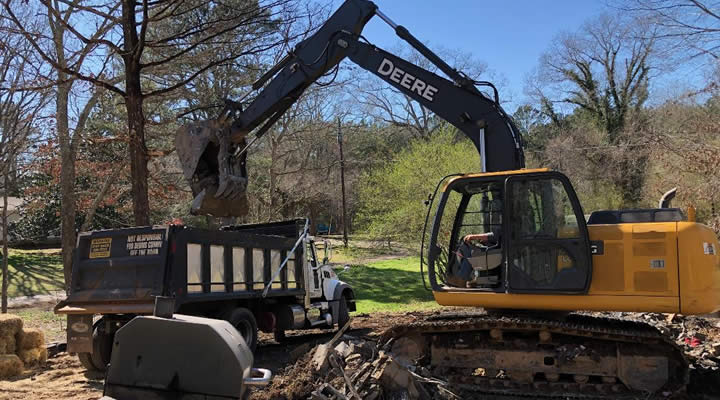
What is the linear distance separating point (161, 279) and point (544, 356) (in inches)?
190

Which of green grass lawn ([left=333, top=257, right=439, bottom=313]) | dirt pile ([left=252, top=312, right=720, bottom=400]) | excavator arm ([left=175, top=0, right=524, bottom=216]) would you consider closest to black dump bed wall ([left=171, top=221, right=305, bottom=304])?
excavator arm ([left=175, top=0, right=524, bottom=216])

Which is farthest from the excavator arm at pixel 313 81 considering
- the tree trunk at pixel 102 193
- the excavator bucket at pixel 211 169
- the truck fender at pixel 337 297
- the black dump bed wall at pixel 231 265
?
the tree trunk at pixel 102 193

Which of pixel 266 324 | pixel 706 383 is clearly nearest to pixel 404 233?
pixel 266 324

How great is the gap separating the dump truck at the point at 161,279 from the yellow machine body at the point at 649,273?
416 centimetres

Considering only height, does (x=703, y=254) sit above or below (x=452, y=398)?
above

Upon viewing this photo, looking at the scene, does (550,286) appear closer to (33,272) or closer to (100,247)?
(100,247)

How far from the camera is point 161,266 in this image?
7785mm

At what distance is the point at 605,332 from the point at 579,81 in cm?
3672

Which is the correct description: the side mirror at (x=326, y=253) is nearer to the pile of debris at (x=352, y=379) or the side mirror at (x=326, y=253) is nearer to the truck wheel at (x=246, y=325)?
the truck wheel at (x=246, y=325)

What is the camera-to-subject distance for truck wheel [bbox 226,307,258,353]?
8969 millimetres

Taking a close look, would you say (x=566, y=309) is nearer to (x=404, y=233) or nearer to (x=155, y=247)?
(x=155, y=247)

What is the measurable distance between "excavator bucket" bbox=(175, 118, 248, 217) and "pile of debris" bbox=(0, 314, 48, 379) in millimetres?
2911

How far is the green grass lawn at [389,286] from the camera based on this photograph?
1736 centimetres

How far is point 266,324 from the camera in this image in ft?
33.1
